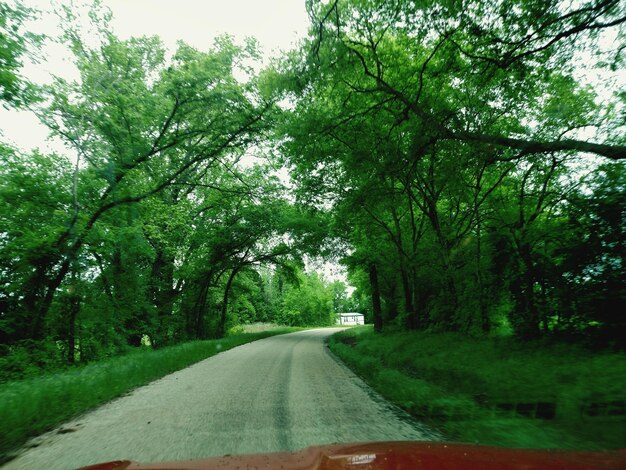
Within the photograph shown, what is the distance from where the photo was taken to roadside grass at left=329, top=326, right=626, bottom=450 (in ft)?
14.5

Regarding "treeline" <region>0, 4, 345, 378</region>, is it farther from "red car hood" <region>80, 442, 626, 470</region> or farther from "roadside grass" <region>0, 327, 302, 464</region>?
"red car hood" <region>80, 442, 626, 470</region>

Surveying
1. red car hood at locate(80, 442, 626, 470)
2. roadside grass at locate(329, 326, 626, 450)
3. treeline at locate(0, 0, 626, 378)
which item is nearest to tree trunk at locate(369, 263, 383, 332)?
treeline at locate(0, 0, 626, 378)

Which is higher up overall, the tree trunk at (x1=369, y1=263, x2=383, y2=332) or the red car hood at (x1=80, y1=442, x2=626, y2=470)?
the tree trunk at (x1=369, y1=263, x2=383, y2=332)

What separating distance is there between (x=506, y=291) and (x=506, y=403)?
18.9 feet

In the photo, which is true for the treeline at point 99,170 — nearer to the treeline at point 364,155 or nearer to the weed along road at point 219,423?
the treeline at point 364,155

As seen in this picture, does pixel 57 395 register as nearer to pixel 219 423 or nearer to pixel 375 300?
pixel 219 423

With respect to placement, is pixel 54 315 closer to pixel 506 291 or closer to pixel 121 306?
pixel 121 306

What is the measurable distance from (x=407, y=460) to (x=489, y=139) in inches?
278

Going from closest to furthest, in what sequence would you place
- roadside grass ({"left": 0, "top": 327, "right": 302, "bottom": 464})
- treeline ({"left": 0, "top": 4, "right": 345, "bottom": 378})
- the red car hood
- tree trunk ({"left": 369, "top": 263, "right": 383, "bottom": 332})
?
the red car hood
roadside grass ({"left": 0, "top": 327, "right": 302, "bottom": 464})
treeline ({"left": 0, "top": 4, "right": 345, "bottom": 378})
tree trunk ({"left": 369, "top": 263, "right": 383, "bottom": 332})

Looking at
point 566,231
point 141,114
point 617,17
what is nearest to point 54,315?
point 141,114

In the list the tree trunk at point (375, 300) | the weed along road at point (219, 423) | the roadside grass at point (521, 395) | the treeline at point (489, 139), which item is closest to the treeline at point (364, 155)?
the treeline at point (489, 139)

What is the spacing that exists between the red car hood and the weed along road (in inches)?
70.0

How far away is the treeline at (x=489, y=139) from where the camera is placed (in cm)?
748

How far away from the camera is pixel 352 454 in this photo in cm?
262
